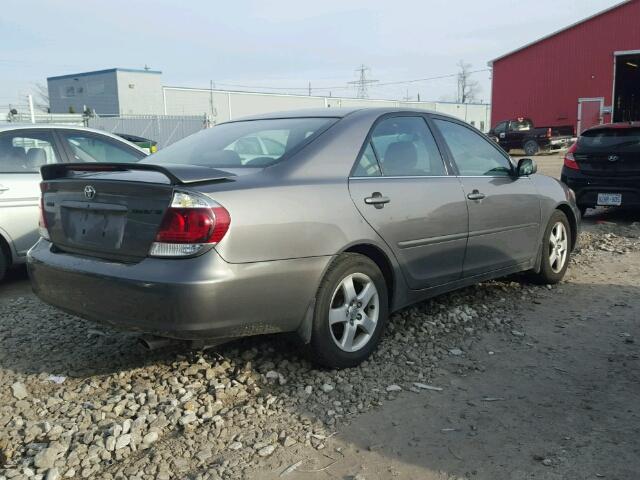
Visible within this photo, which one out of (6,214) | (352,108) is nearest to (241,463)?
(352,108)

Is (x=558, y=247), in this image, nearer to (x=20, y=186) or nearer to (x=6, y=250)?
(x=20, y=186)

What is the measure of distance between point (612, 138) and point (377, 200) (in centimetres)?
658

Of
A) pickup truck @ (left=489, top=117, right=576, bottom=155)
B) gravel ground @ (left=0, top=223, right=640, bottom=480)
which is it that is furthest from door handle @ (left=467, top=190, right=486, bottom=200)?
pickup truck @ (left=489, top=117, right=576, bottom=155)

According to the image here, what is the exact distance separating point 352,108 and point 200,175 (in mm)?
1526

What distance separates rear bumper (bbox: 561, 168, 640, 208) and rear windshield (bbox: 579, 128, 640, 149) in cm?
47

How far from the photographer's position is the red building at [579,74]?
2908cm

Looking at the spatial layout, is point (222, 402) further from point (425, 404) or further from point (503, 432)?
point (503, 432)

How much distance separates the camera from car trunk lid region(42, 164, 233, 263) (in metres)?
3.09

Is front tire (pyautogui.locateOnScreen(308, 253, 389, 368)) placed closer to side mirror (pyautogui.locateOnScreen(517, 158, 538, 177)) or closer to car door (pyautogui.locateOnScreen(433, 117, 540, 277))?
car door (pyautogui.locateOnScreen(433, 117, 540, 277))

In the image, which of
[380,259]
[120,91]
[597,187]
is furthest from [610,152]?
[120,91]

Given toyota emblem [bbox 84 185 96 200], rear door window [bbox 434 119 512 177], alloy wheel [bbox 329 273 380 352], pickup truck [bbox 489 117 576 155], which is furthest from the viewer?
pickup truck [bbox 489 117 576 155]

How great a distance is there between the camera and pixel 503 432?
10.0 ft

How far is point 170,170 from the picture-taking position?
3100 millimetres

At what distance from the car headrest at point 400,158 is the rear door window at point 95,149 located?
10.8 ft
